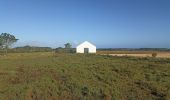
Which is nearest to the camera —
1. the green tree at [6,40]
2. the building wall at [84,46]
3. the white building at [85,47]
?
the white building at [85,47]

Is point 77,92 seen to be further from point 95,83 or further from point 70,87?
point 95,83

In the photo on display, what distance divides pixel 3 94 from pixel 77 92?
10.6 ft

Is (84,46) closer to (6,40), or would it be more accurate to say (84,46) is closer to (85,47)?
(85,47)

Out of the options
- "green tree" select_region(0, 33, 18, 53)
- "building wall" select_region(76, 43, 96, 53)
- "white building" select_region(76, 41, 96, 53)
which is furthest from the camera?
"green tree" select_region(0, 33, 18, 53)

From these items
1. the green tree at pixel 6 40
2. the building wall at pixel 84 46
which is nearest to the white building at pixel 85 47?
the building wall at pixel 84 46

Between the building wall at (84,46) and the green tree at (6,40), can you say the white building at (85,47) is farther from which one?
the green tree at (6,40)

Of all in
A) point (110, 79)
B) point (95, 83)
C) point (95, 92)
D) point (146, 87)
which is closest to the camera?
point (95, 92)

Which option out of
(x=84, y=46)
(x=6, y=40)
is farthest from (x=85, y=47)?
(x=6, y=40)

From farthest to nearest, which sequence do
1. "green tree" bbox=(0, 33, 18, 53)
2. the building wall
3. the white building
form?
"green tree" bbox=(0, 33, 18, 53), the building wall, the white building

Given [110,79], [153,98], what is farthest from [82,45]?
[153,98]

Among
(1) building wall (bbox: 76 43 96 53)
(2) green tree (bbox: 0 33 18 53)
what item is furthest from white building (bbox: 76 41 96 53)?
(2) green tree (bbox: 0 33 18 53)

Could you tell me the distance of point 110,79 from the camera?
51.4ft

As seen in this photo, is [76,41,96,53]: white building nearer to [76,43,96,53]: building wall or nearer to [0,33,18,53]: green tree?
[76,43,96,53]: building wall

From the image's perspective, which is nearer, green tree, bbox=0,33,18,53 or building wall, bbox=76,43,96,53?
building wall, bbox=76,43,96,53
